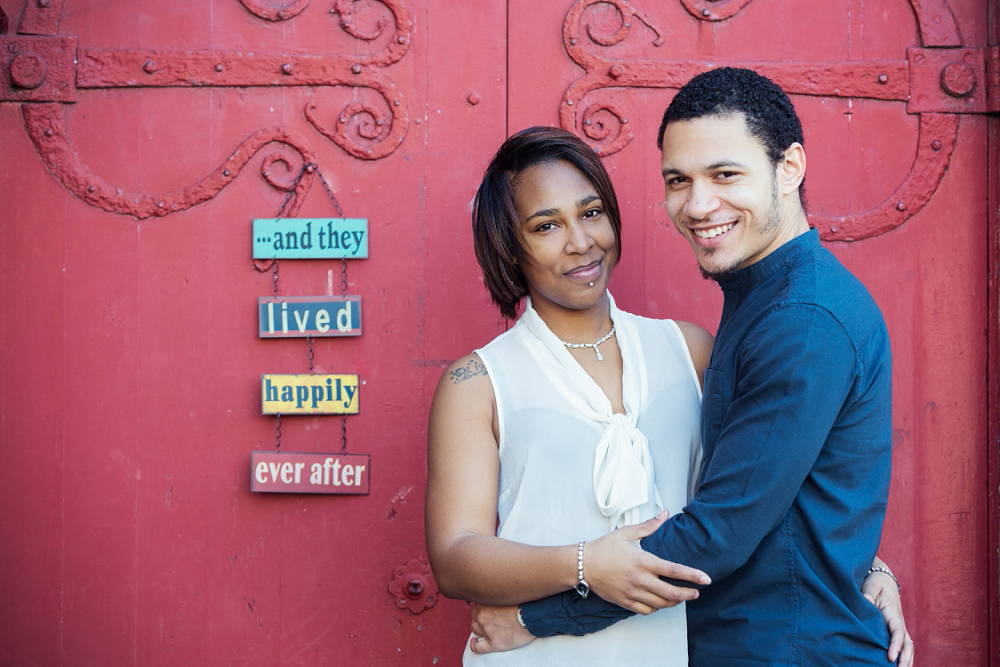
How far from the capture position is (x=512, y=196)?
1815 mm

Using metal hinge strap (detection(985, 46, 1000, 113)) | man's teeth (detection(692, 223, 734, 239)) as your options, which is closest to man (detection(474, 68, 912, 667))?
man's teeth (detection(692, 223, 734, 239))

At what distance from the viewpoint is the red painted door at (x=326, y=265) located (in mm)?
2324

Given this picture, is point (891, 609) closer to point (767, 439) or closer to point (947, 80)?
point (767, 439)

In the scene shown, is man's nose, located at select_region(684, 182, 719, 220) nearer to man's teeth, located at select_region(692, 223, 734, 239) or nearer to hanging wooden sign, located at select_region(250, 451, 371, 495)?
man's teeth, located at select_region(692, 223, 734, 239)

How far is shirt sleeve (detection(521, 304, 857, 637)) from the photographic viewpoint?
130 centimetres

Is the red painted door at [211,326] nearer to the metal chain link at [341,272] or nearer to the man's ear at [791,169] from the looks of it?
the metal chain link at [341,272]

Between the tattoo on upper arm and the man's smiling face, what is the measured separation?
540mm

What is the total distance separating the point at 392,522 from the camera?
7.73ft

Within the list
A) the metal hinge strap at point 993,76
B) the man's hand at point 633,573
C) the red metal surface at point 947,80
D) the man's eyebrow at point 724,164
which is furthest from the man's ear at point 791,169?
the metal hinge strap at point 993,76

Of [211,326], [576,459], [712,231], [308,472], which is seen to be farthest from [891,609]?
[211,326]

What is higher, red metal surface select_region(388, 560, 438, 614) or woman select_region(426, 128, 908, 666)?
woman select_region(426, 128, 908, 666)

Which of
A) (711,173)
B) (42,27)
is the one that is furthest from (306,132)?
(711,173)

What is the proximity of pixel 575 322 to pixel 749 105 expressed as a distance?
2.08 feet

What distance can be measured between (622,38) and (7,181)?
1895 millimetres
